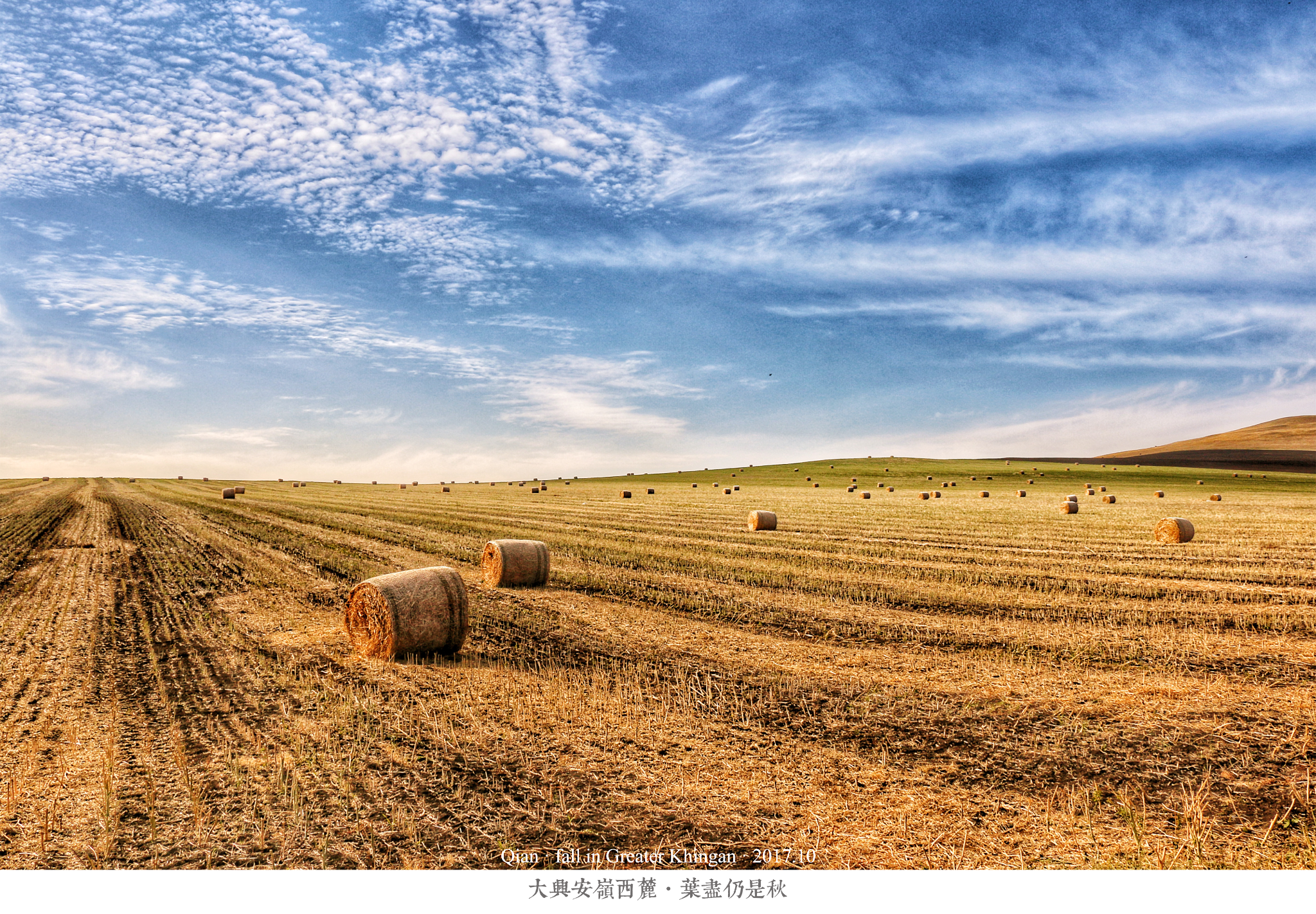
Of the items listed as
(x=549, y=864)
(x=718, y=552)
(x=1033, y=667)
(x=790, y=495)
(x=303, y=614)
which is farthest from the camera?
(x=790, y=495)

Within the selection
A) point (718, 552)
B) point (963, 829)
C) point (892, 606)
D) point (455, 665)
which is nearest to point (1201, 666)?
point (892, 606)

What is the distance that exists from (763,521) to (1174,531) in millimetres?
13706

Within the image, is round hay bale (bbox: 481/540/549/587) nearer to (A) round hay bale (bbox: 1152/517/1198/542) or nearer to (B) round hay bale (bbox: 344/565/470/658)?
(B) round hay bale (bbox: 344/565/470/658)

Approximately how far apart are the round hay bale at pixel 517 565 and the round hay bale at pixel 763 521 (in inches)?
539

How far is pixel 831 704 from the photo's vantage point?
8094mm

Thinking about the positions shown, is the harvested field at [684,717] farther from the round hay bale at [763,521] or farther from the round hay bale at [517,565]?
the round hay bale at [763,521]

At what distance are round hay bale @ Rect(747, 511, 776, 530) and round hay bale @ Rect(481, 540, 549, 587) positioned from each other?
1368 centimetres

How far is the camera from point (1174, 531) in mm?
23047

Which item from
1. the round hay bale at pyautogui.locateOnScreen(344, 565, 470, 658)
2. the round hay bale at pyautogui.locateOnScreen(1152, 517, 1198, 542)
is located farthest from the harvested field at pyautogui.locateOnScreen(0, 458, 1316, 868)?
the round hay bale at pyautogui.locateOnScreen(1152, 517, 1198, 542)

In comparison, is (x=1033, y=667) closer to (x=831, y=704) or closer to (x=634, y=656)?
(x=831, y=704)

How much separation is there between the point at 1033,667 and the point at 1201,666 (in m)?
2.32

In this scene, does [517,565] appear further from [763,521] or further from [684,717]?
[763,521]

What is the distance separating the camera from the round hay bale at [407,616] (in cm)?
1020

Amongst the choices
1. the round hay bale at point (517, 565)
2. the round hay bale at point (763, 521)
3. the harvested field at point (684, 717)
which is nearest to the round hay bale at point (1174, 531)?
the harvested field at point (684, 717)
